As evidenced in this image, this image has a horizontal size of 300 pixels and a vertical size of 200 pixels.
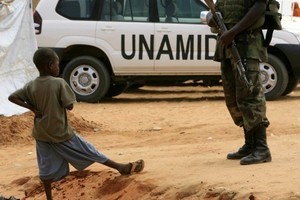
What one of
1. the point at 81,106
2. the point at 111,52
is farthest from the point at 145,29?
the point at 81,106

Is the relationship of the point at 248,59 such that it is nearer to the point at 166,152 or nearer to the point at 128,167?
the point at 128,167

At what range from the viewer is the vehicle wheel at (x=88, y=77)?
47.3 ft

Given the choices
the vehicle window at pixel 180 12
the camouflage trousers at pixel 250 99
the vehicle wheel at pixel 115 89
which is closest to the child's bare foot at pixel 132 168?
the camouflage trousers at pixel 250 99

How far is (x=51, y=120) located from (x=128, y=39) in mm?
7523

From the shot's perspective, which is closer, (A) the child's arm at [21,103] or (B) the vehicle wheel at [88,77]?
(A) the child's arm at [21,103]

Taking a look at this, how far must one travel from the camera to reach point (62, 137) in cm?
699

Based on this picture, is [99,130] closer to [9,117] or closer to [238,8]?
[9,117]

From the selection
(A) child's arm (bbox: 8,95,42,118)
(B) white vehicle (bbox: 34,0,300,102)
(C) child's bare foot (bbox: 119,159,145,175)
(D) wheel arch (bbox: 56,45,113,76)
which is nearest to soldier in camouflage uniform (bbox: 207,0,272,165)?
(C) child's bare foot (bbox: 119,159,145,175)

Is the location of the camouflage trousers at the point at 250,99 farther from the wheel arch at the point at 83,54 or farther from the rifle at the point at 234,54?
the wheel arch at the point at 83,54

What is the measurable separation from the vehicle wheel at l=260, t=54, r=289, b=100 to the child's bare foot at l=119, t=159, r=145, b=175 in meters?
6.85

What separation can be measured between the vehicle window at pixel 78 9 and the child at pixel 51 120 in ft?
24.6

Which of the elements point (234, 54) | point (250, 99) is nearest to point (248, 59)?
point (234, 54)

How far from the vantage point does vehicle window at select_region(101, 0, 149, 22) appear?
47.2 feet

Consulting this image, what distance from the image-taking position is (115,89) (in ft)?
50.2
